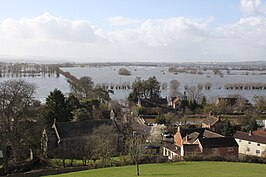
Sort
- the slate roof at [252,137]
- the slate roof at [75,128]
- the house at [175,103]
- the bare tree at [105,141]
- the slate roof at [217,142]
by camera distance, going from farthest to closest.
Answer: the house at [175,103], the slate roof at [252,137], the slate roof at [75,128], the slate roof at [217,142], the bare tree at [105,141]

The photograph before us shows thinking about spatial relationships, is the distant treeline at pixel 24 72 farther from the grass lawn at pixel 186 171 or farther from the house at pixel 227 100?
the grass lawn at pixel 186 171

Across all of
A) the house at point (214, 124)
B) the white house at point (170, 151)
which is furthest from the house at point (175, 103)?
the white house at point (170, 151)

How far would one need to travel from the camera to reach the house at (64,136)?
32353 millimetres

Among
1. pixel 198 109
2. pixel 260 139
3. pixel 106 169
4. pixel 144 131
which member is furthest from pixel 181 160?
pixel 198 109

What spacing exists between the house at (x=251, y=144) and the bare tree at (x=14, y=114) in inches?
828

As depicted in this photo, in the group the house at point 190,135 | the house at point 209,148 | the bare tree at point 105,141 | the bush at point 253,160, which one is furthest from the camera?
the house at point 190,135

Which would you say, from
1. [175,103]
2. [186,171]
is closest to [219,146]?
[186,171]

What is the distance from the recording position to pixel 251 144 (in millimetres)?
34500

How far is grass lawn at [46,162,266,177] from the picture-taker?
21.7 m

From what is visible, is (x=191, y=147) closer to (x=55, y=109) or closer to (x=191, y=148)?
(x=191, y=148)

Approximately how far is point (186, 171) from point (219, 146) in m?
10.2

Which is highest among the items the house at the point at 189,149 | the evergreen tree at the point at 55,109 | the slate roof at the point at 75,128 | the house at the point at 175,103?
the evergreen tree at the point at 55,109

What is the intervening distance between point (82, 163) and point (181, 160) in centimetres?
803

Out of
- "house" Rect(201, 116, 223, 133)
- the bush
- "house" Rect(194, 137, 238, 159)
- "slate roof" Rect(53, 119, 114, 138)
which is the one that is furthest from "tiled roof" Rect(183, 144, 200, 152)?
"house" Rect(201, 116, 223, 133)
